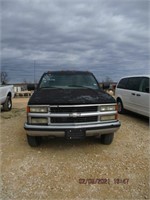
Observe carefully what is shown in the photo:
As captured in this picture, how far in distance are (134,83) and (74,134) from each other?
4220 mm

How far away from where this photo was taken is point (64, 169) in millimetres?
3879

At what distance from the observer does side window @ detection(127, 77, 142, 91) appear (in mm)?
7337

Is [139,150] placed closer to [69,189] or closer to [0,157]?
[69,189]

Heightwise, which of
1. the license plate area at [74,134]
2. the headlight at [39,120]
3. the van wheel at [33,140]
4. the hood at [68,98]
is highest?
the hood at [68,98]

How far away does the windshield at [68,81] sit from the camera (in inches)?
226

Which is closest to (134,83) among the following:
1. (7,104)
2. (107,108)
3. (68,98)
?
(107,108)

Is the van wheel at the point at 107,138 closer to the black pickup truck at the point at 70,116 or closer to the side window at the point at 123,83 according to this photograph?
the black pickup truck at the point at 70,116

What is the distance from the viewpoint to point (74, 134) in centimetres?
418

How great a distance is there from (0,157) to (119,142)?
2.70 meters

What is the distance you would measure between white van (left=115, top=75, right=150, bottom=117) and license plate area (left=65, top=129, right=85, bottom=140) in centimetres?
315

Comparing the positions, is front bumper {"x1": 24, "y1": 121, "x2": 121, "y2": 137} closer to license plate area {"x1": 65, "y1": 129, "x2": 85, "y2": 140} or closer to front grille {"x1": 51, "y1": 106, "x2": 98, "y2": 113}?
license plate area {"x1": 65, "y1": 129, "x2": 85, "y2": 140}

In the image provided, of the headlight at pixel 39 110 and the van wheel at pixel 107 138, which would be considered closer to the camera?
the headlight at pixel 39 110

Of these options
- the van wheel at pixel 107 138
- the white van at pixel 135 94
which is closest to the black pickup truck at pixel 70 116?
the van wheel at pixel 107 138

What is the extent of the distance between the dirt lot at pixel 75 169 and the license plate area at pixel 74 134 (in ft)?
1.48
